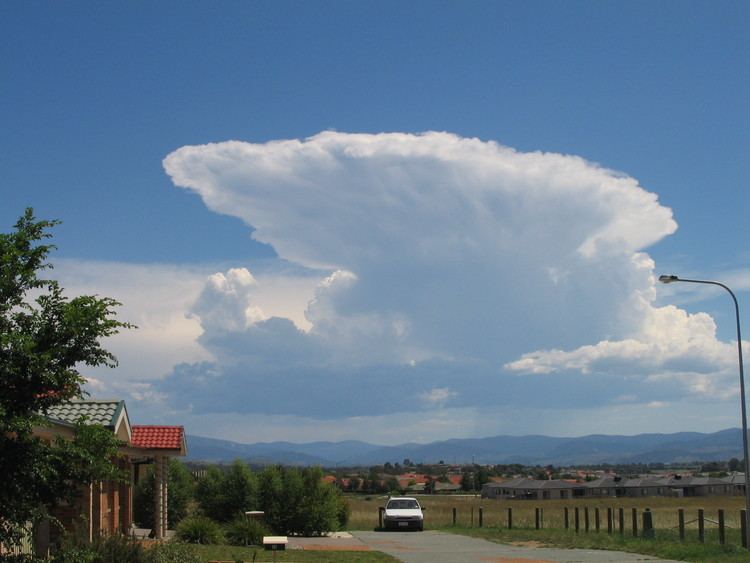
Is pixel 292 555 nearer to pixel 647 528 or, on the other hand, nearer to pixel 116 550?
pixel 116 550

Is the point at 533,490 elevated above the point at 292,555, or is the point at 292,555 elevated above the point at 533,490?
the point at 292,555

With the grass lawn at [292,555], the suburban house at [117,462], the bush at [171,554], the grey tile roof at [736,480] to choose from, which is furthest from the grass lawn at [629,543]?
the grey tile roof at [736,480]

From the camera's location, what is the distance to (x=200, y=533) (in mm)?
25719

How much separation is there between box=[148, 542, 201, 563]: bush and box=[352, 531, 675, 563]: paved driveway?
7.38 m

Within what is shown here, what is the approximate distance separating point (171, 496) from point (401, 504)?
1000 cm

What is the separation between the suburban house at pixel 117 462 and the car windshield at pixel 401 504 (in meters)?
11.2

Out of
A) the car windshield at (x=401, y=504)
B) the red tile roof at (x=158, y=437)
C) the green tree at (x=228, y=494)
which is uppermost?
the red tile roof at (x=158, y=437)

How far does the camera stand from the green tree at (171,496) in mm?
32219

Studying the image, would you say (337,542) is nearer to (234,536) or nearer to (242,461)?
(234,536)

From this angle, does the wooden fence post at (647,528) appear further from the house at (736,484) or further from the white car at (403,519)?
the house at (736,484)

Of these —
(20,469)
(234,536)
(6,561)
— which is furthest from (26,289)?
(234,536)

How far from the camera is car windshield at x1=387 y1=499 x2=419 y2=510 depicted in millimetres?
38594

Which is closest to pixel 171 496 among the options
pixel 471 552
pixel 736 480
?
pixel 471 552

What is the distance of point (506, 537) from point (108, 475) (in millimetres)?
21717
